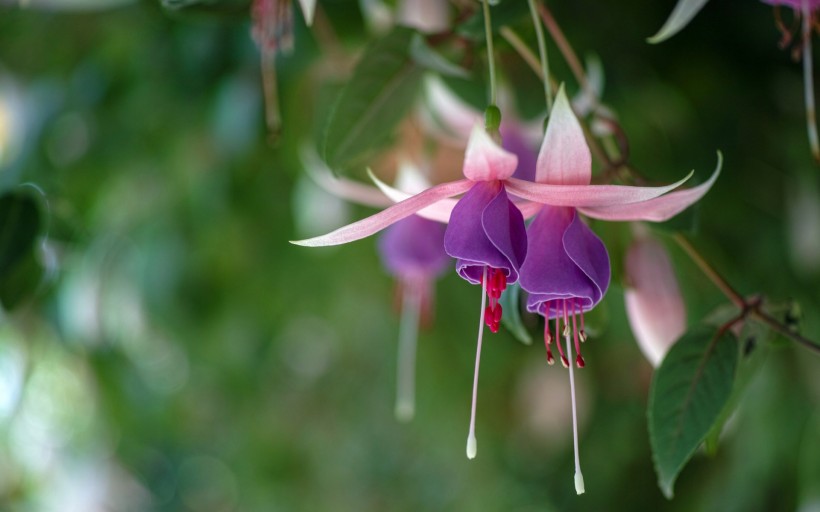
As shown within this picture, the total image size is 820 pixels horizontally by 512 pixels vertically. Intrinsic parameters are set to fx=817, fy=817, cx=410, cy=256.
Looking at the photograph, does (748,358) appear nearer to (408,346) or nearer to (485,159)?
(485,159)

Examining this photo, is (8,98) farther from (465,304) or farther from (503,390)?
(503,390)

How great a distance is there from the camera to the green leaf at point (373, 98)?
506 mm

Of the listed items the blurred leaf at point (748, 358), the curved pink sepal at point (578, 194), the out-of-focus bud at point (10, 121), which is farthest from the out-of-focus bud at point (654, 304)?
the out-of-focus bud at point (10, 121)

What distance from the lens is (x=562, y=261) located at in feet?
1.27

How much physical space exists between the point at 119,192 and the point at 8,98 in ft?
0.63

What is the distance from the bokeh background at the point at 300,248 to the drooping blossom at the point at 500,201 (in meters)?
0.28

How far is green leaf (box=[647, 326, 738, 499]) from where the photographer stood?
1.37ft

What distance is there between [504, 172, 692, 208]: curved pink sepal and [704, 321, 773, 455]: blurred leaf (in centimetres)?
15

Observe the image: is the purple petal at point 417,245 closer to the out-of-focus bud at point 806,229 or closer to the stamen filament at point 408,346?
the stamen filament at point 408,346

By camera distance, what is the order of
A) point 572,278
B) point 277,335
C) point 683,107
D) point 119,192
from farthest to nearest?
point 277,335, point 119,192, point 683,107, point 572,278

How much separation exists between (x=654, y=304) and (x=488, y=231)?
0.67 ft

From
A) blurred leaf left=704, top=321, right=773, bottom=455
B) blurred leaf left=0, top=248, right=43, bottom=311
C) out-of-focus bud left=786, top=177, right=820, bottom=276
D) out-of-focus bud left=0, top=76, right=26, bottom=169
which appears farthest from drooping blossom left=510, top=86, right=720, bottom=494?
out-of-focus bud left=0, top=76, right=26, bottom=169

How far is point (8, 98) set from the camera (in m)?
1.09

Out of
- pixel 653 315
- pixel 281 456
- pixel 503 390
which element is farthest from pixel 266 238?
pixel 653 315
